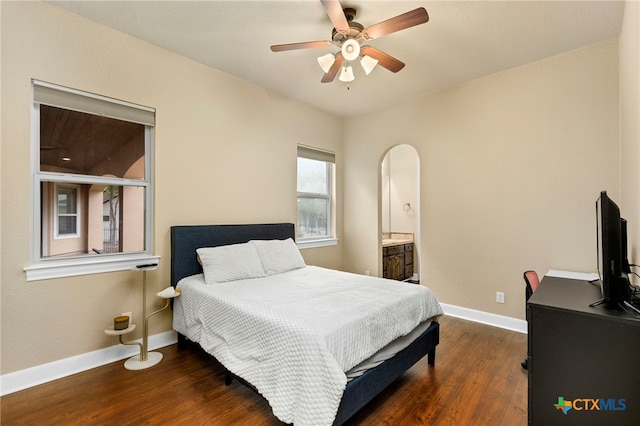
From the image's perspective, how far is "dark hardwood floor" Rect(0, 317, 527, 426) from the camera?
1.79 meters

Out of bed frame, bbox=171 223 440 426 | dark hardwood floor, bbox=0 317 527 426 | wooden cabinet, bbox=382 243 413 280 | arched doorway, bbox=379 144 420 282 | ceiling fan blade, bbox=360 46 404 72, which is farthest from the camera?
arched doorway, bbox=379 144 420 282

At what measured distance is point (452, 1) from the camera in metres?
2.14

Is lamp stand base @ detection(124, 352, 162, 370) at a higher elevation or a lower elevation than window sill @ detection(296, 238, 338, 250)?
lower

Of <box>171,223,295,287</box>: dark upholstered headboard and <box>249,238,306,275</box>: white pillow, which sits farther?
<box>249,238,306,275</box>: white pillow

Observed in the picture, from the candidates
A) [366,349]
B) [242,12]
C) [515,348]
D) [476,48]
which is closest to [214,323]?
[366,349]

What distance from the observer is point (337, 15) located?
6.40ft

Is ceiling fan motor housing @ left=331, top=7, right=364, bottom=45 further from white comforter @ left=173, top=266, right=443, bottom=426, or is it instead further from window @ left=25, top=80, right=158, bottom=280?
white comforter @ left=173, top=266, right=443, bottom=426

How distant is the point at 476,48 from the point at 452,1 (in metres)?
0.79

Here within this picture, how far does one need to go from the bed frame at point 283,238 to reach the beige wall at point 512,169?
1.36m

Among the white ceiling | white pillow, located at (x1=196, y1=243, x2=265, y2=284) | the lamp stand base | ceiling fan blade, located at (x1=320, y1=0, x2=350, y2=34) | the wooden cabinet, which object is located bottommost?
the lamp stand base

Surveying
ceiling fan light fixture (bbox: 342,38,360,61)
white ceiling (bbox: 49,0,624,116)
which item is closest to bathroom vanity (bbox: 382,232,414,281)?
white ceiling (bbox: 49,0,624,116)

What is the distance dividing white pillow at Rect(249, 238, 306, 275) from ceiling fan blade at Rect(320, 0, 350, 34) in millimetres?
2161

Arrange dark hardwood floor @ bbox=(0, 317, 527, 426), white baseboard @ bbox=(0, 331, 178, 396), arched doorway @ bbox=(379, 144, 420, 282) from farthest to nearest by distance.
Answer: arched doorway @ bbox=(379, 144, 420, 282) < white baseboard @ bbox=(0, 331, 178, 396) < dark hardwood floor @ bbox=(0, 317, 527, 426)

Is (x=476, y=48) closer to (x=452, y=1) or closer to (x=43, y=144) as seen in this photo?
(x=452, y=1)
